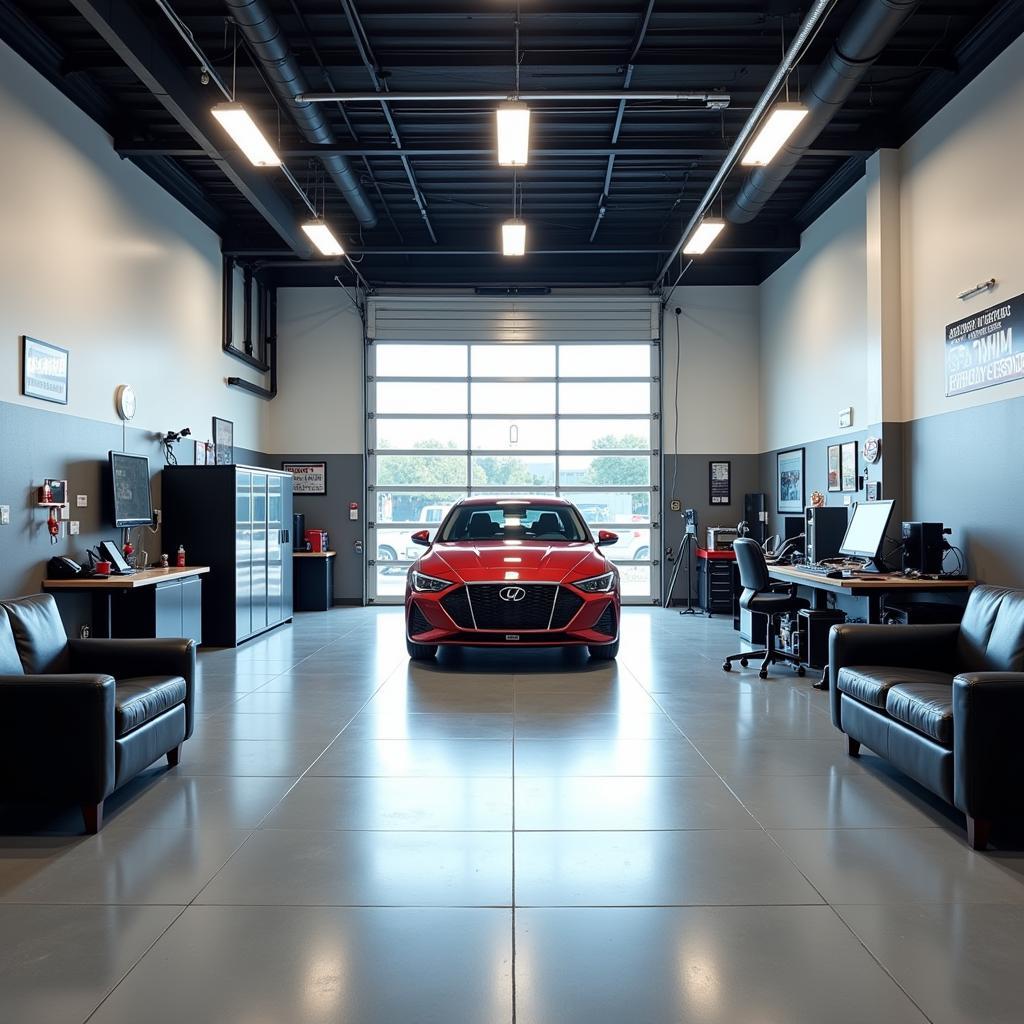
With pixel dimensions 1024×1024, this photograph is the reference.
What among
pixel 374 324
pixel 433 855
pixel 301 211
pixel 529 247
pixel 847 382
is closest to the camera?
pixel 433 855

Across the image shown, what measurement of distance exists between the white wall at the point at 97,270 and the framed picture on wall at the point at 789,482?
7.03 metres

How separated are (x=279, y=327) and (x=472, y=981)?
36.0ft

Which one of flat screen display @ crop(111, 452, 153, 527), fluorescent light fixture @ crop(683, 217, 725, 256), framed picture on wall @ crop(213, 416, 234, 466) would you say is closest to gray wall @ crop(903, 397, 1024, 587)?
fluorescent light fixture @ crop(683, 217, 725, 256)

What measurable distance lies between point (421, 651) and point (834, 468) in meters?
4.94

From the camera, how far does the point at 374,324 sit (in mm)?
11773

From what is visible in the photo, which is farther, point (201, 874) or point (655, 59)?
point (655, 59)

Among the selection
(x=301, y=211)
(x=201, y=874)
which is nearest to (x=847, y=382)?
(x=301, y=211)

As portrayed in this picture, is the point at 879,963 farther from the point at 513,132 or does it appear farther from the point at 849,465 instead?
the point at 849,465

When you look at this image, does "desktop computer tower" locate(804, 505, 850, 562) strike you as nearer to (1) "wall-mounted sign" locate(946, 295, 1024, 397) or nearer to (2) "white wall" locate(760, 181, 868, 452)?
(2) "white wall" locate(760, 181, 868, 452)

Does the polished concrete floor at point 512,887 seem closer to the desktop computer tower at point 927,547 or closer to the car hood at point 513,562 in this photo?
the car hood at point 513,562

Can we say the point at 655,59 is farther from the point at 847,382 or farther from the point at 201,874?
the point at 201,874

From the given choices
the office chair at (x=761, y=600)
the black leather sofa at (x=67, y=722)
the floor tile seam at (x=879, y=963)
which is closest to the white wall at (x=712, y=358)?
the office chair at (x=761, y=600)

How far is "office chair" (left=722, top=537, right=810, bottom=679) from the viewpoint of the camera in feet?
20.8

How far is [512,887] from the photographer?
2.62 metres
